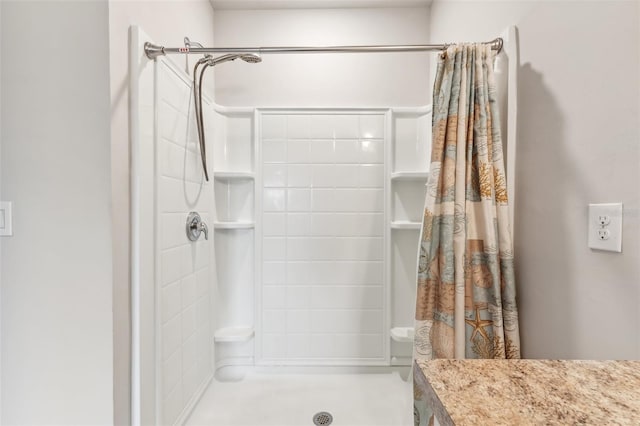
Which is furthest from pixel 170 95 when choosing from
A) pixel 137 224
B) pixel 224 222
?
pixel 224 222

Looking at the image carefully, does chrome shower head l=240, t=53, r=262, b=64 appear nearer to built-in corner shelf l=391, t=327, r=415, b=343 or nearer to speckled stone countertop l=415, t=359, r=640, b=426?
speckled stone countertop l=415, t=359, r=640, b=426

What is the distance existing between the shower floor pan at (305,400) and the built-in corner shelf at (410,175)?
114 cm

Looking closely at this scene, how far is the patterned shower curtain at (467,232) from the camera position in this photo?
1.04 m

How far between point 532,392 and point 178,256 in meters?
1.44

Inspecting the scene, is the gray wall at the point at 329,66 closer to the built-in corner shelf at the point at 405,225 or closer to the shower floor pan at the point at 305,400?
the built-in corner shelf at the point at 405,225

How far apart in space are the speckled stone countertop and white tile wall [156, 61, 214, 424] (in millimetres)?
1198

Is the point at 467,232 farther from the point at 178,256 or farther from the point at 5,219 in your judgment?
the point at 5,219

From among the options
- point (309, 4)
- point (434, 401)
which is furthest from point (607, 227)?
point (309, 4)

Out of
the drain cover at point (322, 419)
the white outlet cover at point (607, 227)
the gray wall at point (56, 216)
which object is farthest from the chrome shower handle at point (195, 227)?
the white outlet cover at point (607, 227)

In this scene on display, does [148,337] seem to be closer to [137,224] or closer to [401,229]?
[137,224]

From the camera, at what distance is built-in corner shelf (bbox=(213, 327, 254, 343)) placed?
183 cm

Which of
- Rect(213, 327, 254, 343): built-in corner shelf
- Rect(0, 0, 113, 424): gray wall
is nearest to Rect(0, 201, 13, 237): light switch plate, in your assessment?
Rect(0, 0, 113, 424): gray wall

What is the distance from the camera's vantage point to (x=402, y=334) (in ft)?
6.10

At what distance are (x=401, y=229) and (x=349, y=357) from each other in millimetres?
907
